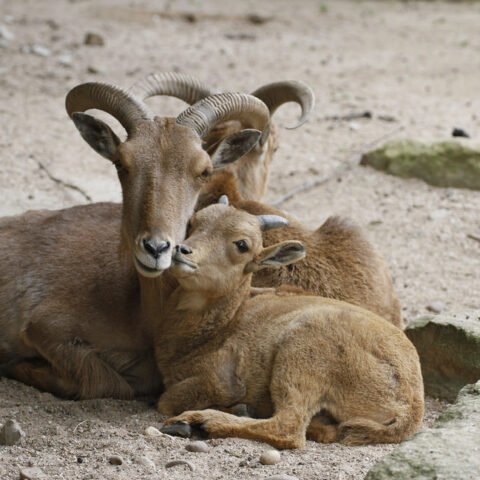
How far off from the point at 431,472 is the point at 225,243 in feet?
8.84

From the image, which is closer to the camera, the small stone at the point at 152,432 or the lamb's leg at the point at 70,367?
the small stone at the point at 152,432

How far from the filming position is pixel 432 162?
13.8m

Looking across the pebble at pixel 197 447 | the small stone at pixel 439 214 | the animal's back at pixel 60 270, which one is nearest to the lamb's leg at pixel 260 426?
the pebble at pixel 197 447

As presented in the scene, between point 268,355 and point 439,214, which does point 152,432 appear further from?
point 439,214

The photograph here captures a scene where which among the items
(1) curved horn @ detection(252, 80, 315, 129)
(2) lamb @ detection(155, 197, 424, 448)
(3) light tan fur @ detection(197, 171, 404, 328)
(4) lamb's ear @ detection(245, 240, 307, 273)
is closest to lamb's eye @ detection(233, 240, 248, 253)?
(2) lamb @ detection(155, 197, 424, 448)

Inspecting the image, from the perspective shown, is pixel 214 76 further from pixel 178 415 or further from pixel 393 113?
pixel 178 415

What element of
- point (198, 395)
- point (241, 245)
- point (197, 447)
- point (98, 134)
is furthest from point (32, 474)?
point (98, 134)

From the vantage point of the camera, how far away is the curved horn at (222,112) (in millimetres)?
8445

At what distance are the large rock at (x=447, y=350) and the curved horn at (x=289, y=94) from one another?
2.72m

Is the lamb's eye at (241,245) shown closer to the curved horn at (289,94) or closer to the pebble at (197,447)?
the pebble at (197,447)

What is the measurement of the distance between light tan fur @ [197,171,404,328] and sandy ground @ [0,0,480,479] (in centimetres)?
96

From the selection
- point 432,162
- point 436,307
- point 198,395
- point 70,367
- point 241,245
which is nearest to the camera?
point 198,395

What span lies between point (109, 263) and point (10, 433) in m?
2.13

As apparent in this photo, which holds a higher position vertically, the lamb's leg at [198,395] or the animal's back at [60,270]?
the animal's back at [60,270]
